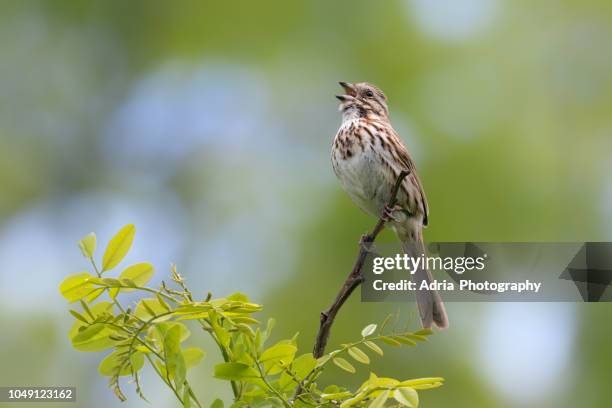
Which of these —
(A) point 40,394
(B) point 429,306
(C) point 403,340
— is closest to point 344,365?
(C) point 403,340

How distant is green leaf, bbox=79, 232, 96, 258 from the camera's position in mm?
2016

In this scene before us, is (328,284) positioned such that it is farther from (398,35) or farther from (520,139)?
(398,35)

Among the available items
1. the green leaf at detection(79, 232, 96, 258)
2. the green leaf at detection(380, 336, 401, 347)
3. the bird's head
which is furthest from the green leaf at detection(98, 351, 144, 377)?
the bird's head

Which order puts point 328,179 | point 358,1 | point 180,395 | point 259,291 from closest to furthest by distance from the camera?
point 180,395, point 259,291, point 328,179, point 358,1

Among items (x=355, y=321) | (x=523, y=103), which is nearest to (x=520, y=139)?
(x=523, y=103)

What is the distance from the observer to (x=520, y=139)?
6992 millimetres

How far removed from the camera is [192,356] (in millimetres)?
2135

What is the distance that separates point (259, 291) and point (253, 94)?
2.80 m

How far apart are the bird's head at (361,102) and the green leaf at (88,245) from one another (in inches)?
141

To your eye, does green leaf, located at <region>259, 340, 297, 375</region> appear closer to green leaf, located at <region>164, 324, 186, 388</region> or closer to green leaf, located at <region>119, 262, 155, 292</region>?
green leaf, located at <region>164, 324, 186, 388</region>

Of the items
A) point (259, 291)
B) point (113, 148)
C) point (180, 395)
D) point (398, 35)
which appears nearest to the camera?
point (180, 395)

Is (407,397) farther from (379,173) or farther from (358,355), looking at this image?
(379,173)

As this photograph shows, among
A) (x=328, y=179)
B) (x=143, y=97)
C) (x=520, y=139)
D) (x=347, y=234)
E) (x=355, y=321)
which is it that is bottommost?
(x=355, y=321)

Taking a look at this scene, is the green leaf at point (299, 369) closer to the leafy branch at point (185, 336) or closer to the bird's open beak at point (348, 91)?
the leafy branch at point (185, 336)
